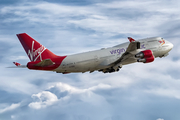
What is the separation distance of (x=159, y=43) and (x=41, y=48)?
84.5 feet

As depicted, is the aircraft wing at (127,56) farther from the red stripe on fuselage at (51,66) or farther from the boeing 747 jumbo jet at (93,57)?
the red stripe on fuselage at (51,66)

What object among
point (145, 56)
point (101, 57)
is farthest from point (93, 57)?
point (145, 56)

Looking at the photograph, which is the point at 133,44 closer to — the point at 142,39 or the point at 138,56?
the point at 138,56

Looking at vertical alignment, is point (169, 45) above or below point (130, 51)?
above

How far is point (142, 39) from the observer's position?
59.0 m

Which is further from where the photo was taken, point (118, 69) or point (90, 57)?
point (118, 69)

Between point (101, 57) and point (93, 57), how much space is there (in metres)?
1.76

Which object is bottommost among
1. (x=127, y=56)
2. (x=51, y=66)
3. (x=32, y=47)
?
(x=51, y=66)

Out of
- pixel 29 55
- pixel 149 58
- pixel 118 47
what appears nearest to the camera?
pixel 29 55

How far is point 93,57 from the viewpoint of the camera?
52781 mm

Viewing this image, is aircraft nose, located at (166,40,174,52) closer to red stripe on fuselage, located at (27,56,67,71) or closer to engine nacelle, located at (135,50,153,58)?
engine nacelle, located at (135,50,153,58)

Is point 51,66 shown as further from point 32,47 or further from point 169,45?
point 169,45

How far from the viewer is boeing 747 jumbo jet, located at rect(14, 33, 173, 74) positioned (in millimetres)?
49469

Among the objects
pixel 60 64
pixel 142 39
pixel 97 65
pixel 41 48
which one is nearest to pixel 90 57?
pixel 97 65
